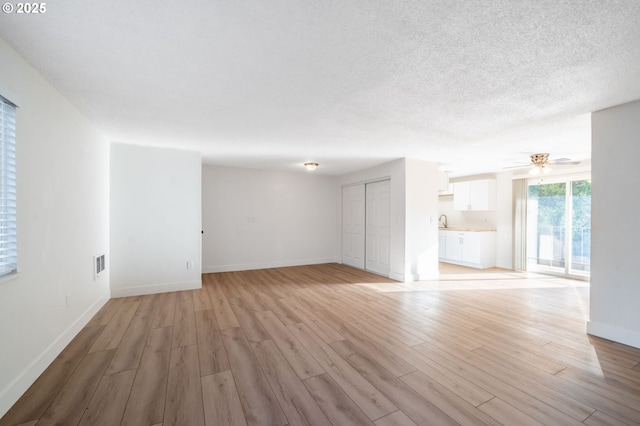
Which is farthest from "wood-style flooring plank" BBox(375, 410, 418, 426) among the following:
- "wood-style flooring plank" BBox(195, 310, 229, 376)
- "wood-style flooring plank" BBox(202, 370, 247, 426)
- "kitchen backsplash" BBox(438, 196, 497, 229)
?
"kitchen backsplash" BBox(438, 196, 497, 229)

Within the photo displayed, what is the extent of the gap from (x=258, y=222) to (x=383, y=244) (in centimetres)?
305

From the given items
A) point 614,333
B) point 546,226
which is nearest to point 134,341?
point 614,333

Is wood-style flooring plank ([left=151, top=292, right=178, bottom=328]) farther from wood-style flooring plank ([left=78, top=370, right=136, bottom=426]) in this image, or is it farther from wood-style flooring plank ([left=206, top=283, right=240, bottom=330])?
wood-style flooring plank ([left=78, top=370, right=136, bottom=426])

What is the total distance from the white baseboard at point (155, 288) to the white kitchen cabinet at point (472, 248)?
251 inches

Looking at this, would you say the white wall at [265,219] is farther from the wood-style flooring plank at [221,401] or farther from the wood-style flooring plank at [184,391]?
the wood-style flooring plank at [221,401]

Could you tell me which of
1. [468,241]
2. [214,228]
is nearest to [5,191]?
[214,228]

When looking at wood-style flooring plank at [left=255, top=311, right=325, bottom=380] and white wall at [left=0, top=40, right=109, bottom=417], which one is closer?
white wall at [left=0, top=40, right=109, bottom=417]

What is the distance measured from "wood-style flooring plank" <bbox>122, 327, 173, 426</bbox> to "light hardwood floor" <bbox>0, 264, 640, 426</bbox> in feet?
0.03

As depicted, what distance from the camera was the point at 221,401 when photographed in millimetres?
1846

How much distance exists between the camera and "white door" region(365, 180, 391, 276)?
5934 millimetres

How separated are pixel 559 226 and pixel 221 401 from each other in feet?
23.9

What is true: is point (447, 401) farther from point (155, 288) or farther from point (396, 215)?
point (155, 288)

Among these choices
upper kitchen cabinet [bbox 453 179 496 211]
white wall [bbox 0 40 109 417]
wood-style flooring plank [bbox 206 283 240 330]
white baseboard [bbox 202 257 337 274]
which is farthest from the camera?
upper kitchen cabinet [bbox 453 179 496 211]

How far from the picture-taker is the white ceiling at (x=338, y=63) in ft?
4.91
